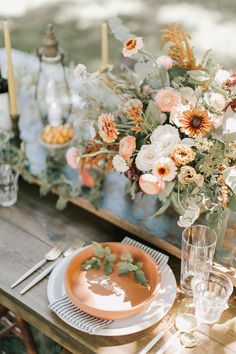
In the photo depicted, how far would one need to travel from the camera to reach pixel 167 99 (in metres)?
1.40

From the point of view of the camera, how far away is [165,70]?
1511 mm

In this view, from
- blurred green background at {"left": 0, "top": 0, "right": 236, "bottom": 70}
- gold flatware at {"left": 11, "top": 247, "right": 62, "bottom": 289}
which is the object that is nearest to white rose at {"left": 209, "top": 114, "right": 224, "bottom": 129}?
gold flatware at {"left": 11, "top": 247, "right": 62, "bottom": 289}

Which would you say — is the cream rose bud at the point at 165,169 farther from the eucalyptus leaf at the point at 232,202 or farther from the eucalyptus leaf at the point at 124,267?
the eucalyptus leaf at the point at 124,267

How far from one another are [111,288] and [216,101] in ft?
1.80

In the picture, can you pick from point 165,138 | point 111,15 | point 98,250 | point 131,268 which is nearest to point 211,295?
point 131,268

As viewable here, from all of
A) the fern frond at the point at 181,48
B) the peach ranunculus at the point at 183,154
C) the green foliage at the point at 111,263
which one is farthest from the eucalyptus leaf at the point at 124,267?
the fern frond at the point at 181,48

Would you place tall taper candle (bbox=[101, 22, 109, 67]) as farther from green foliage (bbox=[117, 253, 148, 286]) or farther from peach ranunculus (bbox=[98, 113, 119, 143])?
green foliage (bbox=[117, 253, 148, 286])

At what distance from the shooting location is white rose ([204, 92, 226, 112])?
134 centimetres

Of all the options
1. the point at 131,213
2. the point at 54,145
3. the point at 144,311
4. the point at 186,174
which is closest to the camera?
the point at 186,174

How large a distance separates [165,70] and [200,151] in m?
0.28

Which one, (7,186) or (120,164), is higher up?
(120,164)

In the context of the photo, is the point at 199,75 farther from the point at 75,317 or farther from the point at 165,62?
the point at 75,317

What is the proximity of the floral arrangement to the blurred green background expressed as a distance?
5.92ft

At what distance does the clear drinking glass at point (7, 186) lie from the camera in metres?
1.79
